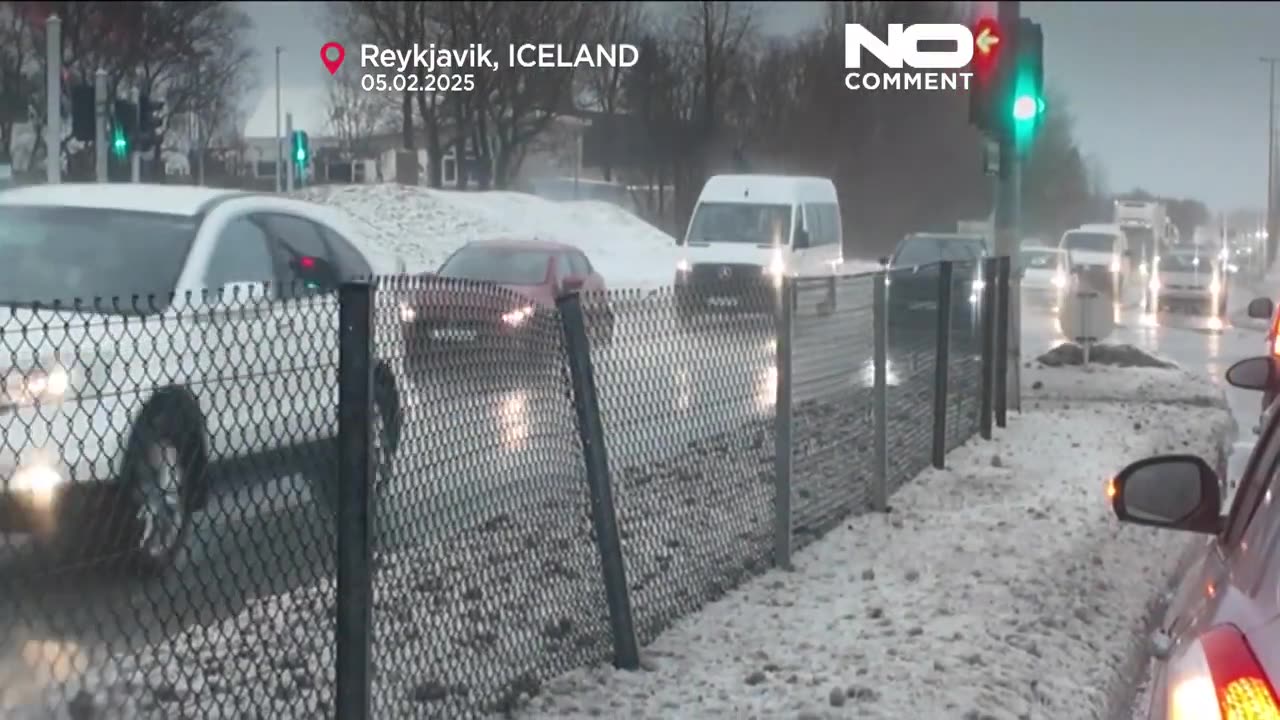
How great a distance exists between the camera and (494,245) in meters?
22.7

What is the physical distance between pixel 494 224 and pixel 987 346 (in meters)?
35.3

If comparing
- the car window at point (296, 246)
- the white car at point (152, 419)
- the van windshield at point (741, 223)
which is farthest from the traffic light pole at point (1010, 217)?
the van windshield at point (741, 223)

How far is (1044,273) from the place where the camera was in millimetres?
43094

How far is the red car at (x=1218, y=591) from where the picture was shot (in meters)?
2.94

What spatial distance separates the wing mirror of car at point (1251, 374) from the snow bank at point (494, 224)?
33713mm

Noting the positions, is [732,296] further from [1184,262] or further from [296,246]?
[1184,262]

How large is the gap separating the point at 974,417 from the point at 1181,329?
78.2 ft

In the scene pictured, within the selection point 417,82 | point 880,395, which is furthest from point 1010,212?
point 417,82

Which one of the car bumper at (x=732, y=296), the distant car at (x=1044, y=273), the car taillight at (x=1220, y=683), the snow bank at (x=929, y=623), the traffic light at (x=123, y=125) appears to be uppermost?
the traffic light at (x=123, y=125)

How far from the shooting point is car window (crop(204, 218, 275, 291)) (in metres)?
8.94

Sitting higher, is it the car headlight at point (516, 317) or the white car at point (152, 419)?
the car headlight at point (516, 317)

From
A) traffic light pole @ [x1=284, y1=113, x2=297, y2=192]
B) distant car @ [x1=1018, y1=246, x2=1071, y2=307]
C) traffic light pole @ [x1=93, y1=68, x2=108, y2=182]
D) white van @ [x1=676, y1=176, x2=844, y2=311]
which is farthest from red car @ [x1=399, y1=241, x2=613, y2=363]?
distant car @ [x1=1018, y1=246, x2=1071, y2=307]

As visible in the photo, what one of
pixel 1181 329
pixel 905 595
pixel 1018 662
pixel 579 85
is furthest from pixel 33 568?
pixel 579 85

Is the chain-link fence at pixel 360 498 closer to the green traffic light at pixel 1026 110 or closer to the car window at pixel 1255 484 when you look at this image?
the car window at pixel 1255 484
